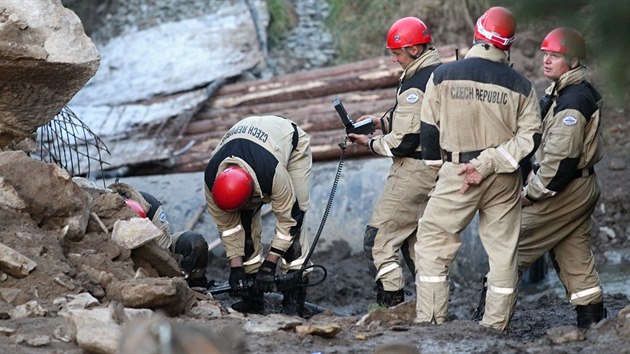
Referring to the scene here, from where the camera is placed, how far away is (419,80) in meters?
8.38

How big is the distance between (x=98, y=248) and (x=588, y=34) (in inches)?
175

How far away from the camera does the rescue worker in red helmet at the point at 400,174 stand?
8.39 meters

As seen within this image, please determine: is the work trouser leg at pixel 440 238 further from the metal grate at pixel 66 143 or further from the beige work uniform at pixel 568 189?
the metal grate at pixel 66 143

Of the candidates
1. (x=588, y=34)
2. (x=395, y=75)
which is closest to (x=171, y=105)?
(x=395, y=75)

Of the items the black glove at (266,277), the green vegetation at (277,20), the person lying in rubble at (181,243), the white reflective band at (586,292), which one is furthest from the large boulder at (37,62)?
the green vegetation at (277,20)

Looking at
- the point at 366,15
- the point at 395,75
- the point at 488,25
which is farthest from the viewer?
the point at 366,15

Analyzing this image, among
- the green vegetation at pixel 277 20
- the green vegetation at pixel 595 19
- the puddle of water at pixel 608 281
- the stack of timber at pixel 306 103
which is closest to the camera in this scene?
the green vegetation at pixel 595 19

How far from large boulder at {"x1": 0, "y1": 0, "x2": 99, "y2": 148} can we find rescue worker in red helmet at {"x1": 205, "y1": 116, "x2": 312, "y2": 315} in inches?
50.9

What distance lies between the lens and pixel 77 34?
25.6 feet

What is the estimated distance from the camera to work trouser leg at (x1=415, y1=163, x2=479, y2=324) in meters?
7.19

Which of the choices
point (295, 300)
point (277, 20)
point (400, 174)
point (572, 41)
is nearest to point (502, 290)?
point (400, 174)

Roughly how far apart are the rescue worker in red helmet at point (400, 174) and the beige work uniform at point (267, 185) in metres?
0.60

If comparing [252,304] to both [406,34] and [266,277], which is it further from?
[406,34]

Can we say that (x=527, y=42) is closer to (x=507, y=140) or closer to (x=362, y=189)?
(x=362, y=189)
